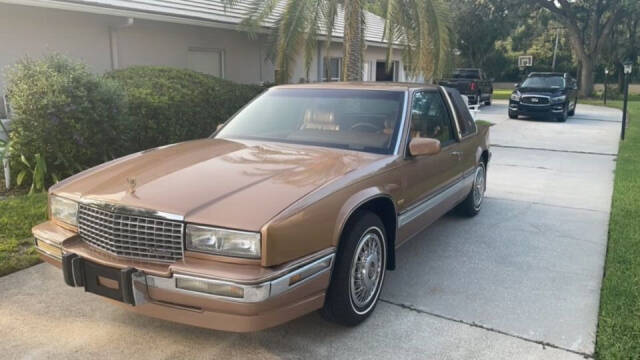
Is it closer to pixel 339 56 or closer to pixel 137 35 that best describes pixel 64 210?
pixel 137 35

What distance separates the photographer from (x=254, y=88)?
429 inches

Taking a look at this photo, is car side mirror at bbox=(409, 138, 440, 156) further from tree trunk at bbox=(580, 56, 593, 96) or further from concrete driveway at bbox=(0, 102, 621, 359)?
tree trunk at bbox=(580, 56, 593, 96)

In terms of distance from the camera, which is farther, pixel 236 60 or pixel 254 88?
pixel 236 60

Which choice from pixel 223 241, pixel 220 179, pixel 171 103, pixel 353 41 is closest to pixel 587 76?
pixel 353 41

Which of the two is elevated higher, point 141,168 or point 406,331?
point 141,168

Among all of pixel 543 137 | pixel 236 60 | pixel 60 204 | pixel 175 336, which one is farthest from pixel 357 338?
pixel 543 137

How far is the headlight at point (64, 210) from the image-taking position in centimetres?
330

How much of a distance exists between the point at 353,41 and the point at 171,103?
4769mm

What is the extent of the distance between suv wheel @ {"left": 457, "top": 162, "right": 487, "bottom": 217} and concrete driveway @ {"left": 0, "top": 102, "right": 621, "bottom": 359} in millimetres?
130

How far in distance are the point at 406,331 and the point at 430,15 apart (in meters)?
8.92

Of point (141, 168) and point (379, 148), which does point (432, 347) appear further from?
point (141, 168)

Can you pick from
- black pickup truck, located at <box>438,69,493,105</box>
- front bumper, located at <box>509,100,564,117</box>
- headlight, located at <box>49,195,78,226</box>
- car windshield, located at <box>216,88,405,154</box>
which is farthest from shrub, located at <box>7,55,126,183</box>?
black pickup truck, located at <box>438,69,493,105</box>

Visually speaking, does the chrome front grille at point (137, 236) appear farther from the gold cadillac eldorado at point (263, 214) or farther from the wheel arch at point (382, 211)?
the wheel arch at point (382, 211)

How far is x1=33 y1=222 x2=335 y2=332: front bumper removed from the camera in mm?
2699
